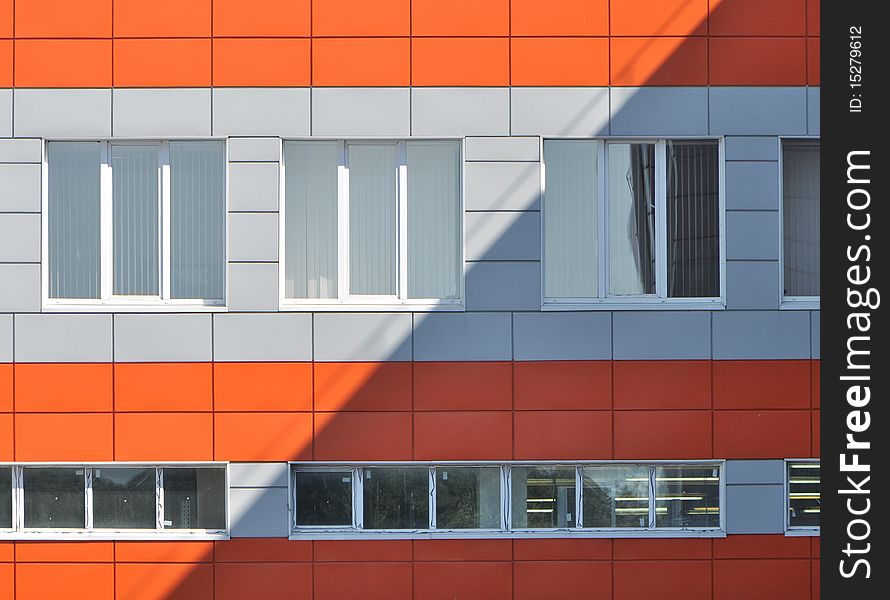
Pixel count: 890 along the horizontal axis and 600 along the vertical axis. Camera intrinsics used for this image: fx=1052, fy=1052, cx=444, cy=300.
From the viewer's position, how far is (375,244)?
9.54 metres

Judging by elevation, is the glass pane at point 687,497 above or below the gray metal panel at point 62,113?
below

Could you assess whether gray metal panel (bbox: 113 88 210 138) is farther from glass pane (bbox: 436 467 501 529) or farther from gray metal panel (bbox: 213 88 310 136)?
glass pane (bbox: 436 467 501 529)

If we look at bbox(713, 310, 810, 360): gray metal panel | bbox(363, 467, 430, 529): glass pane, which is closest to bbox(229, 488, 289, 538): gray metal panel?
bbox(363, 467, 430, 529): glass pane

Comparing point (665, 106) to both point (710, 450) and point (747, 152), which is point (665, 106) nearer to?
point (747, 152)

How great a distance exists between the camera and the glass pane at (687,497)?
941 centimetres

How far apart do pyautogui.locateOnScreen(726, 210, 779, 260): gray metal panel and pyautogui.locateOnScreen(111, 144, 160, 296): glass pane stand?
516cm

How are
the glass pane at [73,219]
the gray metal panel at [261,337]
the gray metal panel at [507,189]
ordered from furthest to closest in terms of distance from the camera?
the glass pane at [73,219] → the gray metal panel at [507,189] → the gray metal panel at [261,337]

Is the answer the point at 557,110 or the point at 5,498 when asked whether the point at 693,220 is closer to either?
the point at 557,110

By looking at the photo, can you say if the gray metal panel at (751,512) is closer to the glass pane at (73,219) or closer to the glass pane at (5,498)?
the glass pane at (73,219)

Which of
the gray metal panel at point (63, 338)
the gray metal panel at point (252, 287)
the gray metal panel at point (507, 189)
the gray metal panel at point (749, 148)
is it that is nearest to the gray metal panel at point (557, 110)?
the gray metal panel at point (507, 189)

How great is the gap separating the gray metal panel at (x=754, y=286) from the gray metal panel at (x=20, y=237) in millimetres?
6154

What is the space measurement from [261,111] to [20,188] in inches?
88.4
